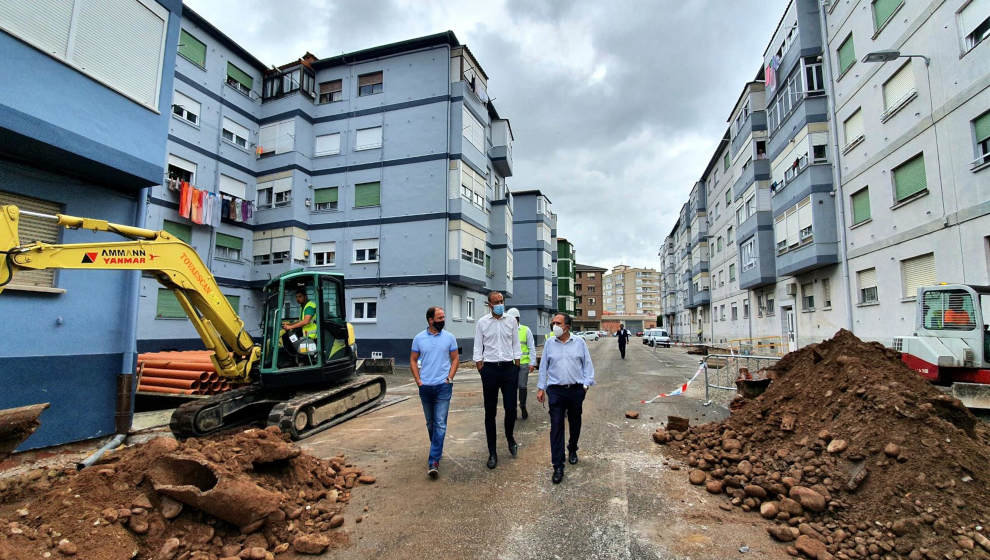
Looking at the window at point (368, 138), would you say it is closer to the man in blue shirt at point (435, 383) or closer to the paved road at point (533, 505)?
the paved road at point (533, 505)

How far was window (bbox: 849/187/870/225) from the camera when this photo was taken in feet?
54.3

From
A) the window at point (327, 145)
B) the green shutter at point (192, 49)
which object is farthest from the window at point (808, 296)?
the green shutter at point (192, 49)

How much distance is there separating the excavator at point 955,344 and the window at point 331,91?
25.4 meters

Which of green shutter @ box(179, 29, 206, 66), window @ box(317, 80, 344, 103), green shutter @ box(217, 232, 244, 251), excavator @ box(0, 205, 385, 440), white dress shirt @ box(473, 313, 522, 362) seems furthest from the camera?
window @ box(317, 80, 344, 103)

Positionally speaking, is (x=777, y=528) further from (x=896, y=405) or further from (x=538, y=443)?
(x=538, y=443)

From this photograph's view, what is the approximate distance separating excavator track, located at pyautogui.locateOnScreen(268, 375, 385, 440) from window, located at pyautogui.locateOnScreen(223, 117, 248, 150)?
18.7 metres

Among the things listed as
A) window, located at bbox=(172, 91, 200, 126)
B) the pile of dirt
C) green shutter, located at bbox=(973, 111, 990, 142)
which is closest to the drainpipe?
green shutter, located at bbox=(973, 111, 990, 142)

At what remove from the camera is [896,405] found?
181 inches

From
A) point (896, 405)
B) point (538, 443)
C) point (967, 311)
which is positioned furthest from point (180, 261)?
point (967, 311)

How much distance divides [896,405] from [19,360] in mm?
10790

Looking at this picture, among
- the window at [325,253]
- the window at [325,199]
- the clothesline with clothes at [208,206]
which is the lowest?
the window at [325,253]

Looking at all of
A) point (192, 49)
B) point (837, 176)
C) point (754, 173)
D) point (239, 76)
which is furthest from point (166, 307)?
point (754, 173)

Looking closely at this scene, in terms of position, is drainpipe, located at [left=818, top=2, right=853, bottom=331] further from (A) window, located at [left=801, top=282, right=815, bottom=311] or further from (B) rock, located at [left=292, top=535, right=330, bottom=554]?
(B) rock, located at [left=292, top=535, right=330, bottom=554]

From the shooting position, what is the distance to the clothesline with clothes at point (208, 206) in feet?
64.6
